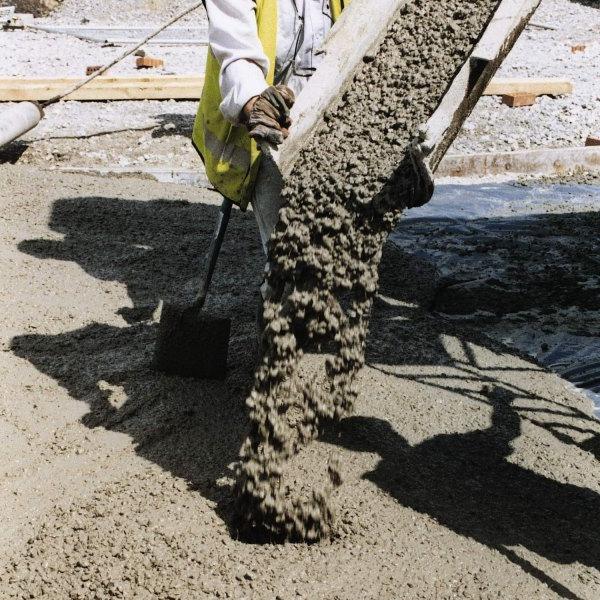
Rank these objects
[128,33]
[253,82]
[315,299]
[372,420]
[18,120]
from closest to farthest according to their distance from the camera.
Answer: [315,299] → [253,82] → [372,420] → [18,120] → [128,33]

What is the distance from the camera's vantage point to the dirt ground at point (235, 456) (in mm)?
2604

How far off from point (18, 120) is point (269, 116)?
180 inches

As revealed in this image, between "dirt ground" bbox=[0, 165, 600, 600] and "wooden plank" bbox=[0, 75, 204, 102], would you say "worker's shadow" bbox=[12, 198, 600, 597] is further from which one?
"wooden plank" bbox=[0, 75, 204, 102]

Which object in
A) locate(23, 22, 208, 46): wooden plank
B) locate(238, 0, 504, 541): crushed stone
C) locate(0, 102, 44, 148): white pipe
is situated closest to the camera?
locate(238, 0, 504, 541): crushed stone

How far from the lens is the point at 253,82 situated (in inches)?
115

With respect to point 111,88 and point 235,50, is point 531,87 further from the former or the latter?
point 235,50

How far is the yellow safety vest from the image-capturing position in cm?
314

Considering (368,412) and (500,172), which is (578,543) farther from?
(500,172)

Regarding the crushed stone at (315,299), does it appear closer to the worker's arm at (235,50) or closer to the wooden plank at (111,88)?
the worker's arm at (235,50)

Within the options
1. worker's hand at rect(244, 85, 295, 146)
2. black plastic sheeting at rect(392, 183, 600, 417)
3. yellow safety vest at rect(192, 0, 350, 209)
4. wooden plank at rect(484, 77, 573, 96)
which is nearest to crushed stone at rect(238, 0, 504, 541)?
worker's hand at rect(244, 85, 295, 146)

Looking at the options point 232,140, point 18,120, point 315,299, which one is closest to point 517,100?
point 18,120

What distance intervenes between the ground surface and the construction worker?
395 centimetres

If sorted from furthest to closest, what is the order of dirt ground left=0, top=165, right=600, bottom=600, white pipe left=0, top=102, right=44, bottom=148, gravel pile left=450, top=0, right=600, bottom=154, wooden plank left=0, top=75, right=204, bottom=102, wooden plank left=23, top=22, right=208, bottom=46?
1. wooden plank left=23, top=22, right=208, bottom=46
2. gravel pile left=450, top=0, right=600, bottom=154
3. wooden plank left=0, top=75, right=204, bottom=102
4. white pipe left=0, top=102, right=44, bottom=148
5. dirt ground left=0, top=165, right=600, bottom=600

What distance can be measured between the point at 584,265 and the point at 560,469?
2339 mm
